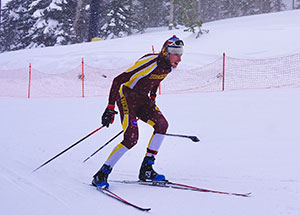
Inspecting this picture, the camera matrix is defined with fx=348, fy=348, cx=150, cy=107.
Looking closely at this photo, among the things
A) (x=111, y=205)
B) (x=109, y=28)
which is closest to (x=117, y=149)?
(x=111, y=205)

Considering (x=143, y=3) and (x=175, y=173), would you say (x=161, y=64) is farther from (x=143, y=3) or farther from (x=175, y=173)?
(x=143, y=3)

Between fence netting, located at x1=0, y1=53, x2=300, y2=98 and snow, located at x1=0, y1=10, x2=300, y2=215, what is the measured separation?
3133mm

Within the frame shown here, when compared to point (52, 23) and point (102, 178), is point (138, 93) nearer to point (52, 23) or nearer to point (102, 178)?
point (102, 178)

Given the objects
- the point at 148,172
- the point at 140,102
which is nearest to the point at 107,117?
the point at 140,102

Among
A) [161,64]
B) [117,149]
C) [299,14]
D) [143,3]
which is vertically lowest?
[117,149]

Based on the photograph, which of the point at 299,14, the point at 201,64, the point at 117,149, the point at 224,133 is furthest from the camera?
the point at 299,14

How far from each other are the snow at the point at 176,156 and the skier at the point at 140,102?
30 cm

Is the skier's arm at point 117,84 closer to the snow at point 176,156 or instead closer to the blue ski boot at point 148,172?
the blue ski boot at point 148,172

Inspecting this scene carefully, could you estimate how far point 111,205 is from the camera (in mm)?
3547

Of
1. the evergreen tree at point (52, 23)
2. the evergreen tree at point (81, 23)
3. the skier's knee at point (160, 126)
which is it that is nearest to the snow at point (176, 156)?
the skier's knee at point (160, 126)

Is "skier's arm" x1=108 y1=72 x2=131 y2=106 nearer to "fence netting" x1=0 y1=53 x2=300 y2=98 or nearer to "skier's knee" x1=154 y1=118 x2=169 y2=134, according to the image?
"skier's knee" x1=154 y1=118 x2=169 y2=134

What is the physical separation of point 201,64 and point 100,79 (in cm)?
463

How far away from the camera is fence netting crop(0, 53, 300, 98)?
12367mm

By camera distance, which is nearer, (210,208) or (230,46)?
(210,208)
